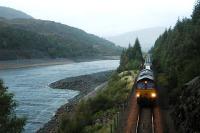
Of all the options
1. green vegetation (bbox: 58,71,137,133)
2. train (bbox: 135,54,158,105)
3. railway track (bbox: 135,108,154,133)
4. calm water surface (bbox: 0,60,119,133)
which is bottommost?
calm water surface (bbox: 0,60,119,133)

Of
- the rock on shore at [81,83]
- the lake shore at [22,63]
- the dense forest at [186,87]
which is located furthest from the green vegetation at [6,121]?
the lake shore at [22,63]

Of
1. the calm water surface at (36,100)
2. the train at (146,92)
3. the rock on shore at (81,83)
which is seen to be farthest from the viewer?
the rock on shore at (81,83)

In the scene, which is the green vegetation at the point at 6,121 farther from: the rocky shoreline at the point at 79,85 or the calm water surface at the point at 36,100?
the rocky shoreline at the point at 79,85

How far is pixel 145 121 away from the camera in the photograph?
34.2m

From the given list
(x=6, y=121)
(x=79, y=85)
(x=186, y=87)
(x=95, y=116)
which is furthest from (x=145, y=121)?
(x=79, y=85)

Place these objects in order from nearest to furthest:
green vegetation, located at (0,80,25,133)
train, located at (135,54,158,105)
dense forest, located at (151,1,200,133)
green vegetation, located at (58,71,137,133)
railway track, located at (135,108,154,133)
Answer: dense forest, located at (151,1,200,133), railway track, located at (135,108,154,133), green vegetation, located at (0,80,25,133), green vegetation, located at (58,71,137,133), train, located at (135,54,158,105)

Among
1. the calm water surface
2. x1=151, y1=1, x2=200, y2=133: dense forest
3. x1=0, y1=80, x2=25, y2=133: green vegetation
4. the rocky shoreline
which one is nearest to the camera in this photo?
x1=151, y1=1, x2=200, y2=133: dense forest

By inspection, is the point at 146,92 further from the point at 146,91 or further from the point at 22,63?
the point at 22,63

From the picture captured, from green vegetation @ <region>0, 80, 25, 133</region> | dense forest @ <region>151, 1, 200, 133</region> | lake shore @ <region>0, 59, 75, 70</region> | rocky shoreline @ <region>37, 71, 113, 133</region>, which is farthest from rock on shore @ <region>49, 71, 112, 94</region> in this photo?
green vegetation @ <region>0, 80, 25, 133</region>

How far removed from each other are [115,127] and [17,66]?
145662 millimetres

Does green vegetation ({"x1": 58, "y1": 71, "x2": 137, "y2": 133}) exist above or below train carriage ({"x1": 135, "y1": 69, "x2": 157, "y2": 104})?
below

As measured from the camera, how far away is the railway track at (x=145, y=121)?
3147 centimetres

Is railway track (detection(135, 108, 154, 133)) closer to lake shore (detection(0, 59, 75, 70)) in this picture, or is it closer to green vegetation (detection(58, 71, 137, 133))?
green vegetation (detection(58, 71, 137, 133))

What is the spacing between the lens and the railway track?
31470mm
